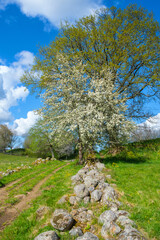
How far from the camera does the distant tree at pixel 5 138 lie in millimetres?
70688

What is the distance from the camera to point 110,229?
605 cm

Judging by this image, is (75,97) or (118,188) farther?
(75,97)

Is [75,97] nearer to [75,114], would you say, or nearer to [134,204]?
[75,114]

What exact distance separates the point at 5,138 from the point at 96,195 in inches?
2852

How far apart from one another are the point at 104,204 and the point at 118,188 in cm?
202

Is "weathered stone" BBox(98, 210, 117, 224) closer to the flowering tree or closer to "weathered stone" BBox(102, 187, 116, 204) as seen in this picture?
"weathered stone" BBox(102, 187, 116, 204)

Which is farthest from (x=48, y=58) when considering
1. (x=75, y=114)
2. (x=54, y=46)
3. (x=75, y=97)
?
(x=75, y=114)

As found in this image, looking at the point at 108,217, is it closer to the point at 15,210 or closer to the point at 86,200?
the point at 86,200

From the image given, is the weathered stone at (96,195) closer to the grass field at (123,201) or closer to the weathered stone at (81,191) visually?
the weathered stone at (81,191)

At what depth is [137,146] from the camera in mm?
25094

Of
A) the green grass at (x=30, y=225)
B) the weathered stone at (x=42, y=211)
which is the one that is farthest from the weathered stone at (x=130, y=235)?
the weathered stone at (x=42, y=211)

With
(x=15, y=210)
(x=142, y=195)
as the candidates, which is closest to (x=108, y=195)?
(x=142, y=195)

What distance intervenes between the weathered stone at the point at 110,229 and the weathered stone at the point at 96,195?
2390 millimetres

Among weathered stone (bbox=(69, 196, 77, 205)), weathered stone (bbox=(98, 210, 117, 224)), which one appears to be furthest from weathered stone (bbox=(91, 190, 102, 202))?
weathered stone (bbox=(98, 210, 117, 224))
